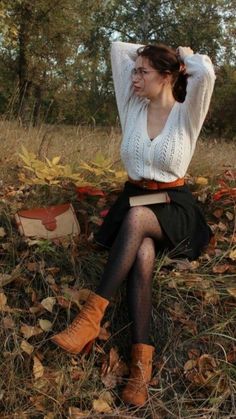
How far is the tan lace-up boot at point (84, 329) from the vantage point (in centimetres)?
221

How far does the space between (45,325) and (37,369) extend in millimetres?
238

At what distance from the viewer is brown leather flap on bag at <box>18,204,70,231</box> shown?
9.64 ft

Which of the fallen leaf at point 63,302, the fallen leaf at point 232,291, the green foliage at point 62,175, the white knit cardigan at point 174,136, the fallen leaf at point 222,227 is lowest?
the fallen leaf at point 63,302

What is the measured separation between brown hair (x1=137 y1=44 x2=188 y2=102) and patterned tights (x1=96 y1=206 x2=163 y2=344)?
831 millimetres

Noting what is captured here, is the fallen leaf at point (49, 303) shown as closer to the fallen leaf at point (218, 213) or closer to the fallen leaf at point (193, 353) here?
the fallen leaf at point (193, 353)

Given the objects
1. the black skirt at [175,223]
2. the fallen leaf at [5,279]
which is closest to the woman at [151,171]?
the black skirt at [175,223]

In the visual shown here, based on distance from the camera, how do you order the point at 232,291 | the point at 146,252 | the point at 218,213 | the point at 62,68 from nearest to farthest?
1. the point at 146,252
2. the point at 232,291
3. the point at 218,213
4. the point at 62,68

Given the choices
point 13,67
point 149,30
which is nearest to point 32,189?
point 13,67

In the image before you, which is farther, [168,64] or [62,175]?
[62,175]

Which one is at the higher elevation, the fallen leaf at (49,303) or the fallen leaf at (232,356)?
the fallen leaf at (49,303)

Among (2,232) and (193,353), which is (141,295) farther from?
(2,232)

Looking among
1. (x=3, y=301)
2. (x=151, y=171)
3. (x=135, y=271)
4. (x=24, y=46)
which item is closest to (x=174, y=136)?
(x=151, y=171)

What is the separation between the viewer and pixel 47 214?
3004mm

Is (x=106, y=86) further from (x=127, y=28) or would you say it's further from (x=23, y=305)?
(x=23, y=305)
